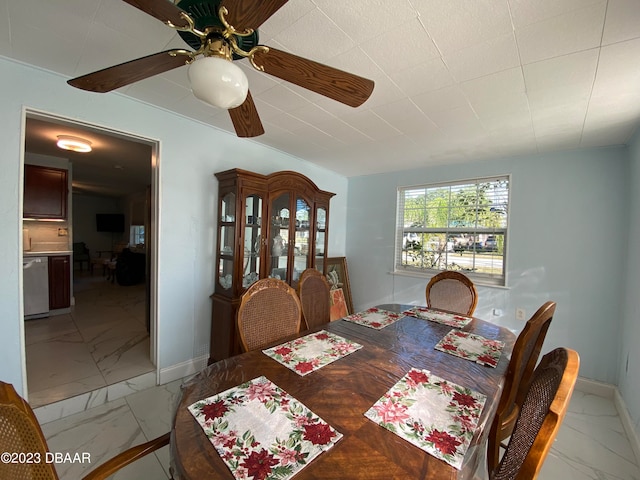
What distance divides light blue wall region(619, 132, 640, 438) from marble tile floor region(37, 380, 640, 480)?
217 millimetres

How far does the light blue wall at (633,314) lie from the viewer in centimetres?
189

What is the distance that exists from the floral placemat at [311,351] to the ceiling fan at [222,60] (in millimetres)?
1108

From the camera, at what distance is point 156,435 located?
172 cm

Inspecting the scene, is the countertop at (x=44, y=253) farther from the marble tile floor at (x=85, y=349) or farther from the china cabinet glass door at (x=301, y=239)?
the china cabinet glass door at (x=301, y=239)

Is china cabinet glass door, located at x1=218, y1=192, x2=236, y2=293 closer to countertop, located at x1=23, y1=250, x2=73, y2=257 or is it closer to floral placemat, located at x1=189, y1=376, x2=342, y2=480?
floral placemat, located at x1=189, y1=376, x2=342, y2=480

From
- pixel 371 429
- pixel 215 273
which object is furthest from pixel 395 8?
pixel 215 273

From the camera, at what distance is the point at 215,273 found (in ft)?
8.48

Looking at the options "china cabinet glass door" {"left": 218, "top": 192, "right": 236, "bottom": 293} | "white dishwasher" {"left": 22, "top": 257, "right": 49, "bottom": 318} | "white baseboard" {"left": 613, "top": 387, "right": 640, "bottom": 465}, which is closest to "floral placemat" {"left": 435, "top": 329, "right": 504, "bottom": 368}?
"white baseboard" {"left": 613, "top": 387, "right": 640, "bottom": 465}

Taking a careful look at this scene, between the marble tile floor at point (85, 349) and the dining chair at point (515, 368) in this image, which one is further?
the marble tile floor at point (85, 349)

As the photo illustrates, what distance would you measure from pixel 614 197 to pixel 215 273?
12.3 feet

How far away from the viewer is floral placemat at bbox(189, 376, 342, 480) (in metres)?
→ 0.67

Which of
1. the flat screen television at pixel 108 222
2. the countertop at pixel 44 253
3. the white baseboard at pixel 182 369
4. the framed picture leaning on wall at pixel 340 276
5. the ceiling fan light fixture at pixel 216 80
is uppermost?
the ceiling fan light fixture at pixel 216 80

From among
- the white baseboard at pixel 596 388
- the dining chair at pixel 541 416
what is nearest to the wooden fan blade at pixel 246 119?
the dining chair at pixel 541 416

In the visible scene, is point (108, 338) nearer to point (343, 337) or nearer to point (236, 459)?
point (343, 337)
